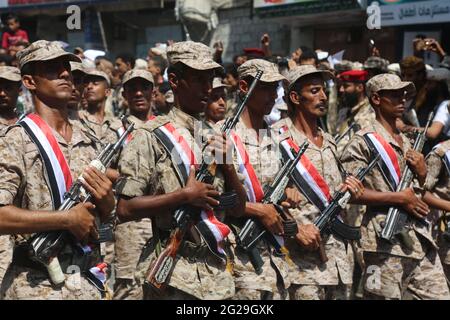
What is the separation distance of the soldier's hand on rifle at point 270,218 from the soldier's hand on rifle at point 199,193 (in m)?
0.92

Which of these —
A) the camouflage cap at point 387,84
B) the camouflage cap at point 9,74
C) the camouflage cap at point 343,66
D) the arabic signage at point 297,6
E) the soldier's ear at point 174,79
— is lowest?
the camouflage cap at point 343,66

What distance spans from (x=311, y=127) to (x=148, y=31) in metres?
14.3

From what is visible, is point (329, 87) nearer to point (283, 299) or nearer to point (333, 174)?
point (333, 174)

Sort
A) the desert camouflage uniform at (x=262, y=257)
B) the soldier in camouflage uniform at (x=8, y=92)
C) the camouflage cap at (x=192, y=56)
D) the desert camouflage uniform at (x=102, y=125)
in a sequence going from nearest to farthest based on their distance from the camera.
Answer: the camouflage cap at (x=192, y=56), the desert camouflage uniform at (x=262, y=257), the soldier in camouflage uniform at (x=8, y=92), the desert camouflage uniform at (x=102, y=125)

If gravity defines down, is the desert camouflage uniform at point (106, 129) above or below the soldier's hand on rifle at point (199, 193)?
below

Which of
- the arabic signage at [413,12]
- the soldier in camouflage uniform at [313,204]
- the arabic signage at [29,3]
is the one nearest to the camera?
the soldier in camouflage uniform at [313,204]

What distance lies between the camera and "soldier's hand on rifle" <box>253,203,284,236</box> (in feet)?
16.7

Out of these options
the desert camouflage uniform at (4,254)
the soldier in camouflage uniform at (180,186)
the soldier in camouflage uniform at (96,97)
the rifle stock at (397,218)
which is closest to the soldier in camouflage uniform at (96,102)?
the soldier in camouflage uniform at (96,97)

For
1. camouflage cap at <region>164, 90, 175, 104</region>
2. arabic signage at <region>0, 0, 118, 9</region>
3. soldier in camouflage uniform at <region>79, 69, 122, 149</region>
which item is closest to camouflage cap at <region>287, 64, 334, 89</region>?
soldier in camouflage uniform at <region>79, 69, 122, 149</region>

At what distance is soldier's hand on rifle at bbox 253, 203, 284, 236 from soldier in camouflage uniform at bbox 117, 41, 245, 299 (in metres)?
0.65

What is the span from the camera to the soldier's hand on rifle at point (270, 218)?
16.7 ft

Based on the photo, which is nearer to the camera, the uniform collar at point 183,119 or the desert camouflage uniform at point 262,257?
the uniform collar at point 183,119

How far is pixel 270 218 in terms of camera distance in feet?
16.7

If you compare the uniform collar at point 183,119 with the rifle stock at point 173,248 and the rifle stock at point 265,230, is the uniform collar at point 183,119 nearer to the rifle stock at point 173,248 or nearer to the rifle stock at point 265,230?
the rifle stock at point 173,248
